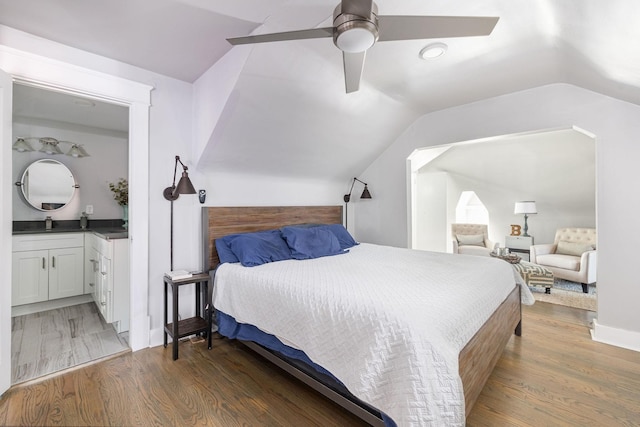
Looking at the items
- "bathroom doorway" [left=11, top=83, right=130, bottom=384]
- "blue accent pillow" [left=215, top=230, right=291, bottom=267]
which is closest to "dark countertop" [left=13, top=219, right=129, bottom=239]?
"bathroom doorway" [left=11, top=83, right=130, bottom=384]

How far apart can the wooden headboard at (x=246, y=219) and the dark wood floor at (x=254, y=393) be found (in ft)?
3.04

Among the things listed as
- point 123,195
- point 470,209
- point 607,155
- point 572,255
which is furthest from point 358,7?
point 470,209

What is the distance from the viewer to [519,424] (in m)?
1.62

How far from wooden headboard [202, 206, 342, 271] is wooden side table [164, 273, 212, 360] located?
0.77ft

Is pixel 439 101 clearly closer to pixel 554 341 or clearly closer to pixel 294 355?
pixel 554 341

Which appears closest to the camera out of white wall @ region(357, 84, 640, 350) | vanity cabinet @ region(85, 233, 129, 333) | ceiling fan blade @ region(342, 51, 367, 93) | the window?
ceiling fan blade @ region(342, 51, 367, 93)

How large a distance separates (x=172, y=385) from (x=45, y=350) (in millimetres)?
1355

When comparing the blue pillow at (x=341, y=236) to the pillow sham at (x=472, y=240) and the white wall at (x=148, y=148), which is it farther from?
the pillow sham at (x=472, y=240)

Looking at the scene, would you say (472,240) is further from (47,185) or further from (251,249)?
(47,185)

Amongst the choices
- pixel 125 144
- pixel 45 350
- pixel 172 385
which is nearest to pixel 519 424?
pixel 172 385

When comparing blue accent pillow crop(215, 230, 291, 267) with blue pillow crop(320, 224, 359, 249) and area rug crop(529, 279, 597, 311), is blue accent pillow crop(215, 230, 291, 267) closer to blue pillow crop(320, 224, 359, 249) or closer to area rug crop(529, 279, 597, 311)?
blue pillow crop(320, 224, 359, 249)

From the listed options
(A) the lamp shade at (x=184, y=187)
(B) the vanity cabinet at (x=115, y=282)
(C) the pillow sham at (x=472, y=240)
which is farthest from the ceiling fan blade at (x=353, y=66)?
(C) the pillow sham at (x=472, y=240)

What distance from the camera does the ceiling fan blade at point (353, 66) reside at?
150 centimetres

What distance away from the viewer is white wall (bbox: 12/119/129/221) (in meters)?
3.41
